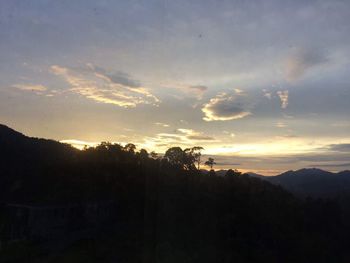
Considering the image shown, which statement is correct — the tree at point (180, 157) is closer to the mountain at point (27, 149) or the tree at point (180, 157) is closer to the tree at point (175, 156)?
the tree at point (175, 156)

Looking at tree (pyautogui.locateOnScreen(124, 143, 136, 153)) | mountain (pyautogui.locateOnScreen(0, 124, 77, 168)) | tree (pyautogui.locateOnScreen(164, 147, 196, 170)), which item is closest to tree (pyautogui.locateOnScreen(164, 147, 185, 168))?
tree (pyautogui.locateOnScreen(164, 147, 196, 170))

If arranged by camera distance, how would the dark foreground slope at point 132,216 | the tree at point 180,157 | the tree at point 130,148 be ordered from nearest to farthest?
1. the dark foreground slope at point 132,216
2. the tree at point 180,157
3. the tree at point 130,148

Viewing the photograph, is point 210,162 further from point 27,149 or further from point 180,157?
point 27,149

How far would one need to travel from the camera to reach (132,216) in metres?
37.5

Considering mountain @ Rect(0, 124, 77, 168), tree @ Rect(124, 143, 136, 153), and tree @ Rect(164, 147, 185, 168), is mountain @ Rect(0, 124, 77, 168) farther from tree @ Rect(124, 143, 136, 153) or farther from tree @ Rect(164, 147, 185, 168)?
tree @ Rect(164, 147, 185, 168)

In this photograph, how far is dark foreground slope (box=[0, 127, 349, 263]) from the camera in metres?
30.5

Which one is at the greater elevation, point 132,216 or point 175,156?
point 175,156

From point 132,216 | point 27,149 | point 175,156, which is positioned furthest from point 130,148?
point 132,216

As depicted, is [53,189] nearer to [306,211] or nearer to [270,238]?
[270,238]

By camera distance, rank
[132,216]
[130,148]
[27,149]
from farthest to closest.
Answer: [130,148], [27,149], [132,216]

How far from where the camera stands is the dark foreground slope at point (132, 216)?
30516 mm

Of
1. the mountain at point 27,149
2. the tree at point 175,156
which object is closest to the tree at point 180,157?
the tree at point 175,156

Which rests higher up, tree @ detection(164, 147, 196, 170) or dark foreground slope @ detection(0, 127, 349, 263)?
tree @ detection(164, 147, 196, 170)

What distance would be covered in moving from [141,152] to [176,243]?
27.8 metres
